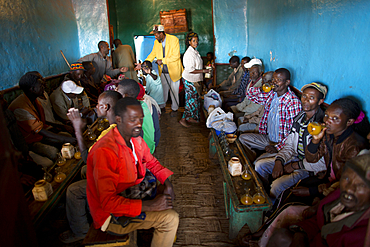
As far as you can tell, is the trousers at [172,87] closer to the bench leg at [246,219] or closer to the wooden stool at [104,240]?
the bench leg at [246,219]

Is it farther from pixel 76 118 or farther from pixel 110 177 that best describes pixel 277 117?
pixel 76 118

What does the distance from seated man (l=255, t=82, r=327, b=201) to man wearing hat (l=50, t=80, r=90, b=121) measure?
3276 millimetres

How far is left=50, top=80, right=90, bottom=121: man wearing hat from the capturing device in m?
3.98

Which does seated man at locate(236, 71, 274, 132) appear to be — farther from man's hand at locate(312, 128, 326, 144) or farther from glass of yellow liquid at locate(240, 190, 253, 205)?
glass of yellow liquid at locate(240, 190, 253, 205)

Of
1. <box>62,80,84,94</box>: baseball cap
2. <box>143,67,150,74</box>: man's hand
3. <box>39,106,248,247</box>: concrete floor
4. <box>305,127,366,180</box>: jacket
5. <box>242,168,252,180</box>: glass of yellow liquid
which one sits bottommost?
<box>39,106,248,247</box>: concrete floor

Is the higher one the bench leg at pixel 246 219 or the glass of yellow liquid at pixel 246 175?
the glass of yellow liquid at pixel 246 175

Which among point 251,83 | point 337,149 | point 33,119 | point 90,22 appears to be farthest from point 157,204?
point 90,22

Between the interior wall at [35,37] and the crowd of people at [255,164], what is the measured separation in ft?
2.90

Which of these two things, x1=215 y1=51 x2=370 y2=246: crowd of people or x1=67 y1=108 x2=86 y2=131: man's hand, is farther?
x1=67 y1=108 x2=86 y2=131: man's hand

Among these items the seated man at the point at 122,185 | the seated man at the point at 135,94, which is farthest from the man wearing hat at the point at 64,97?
the seated man at the point at 122,185

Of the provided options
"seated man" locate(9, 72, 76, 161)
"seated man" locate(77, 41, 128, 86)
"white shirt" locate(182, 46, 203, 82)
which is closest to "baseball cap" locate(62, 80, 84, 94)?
"seated man" locate(9, 72, 76, 161)

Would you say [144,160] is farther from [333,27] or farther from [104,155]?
[333,27]

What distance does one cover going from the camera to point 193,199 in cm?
299

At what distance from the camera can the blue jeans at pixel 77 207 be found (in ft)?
7.32
